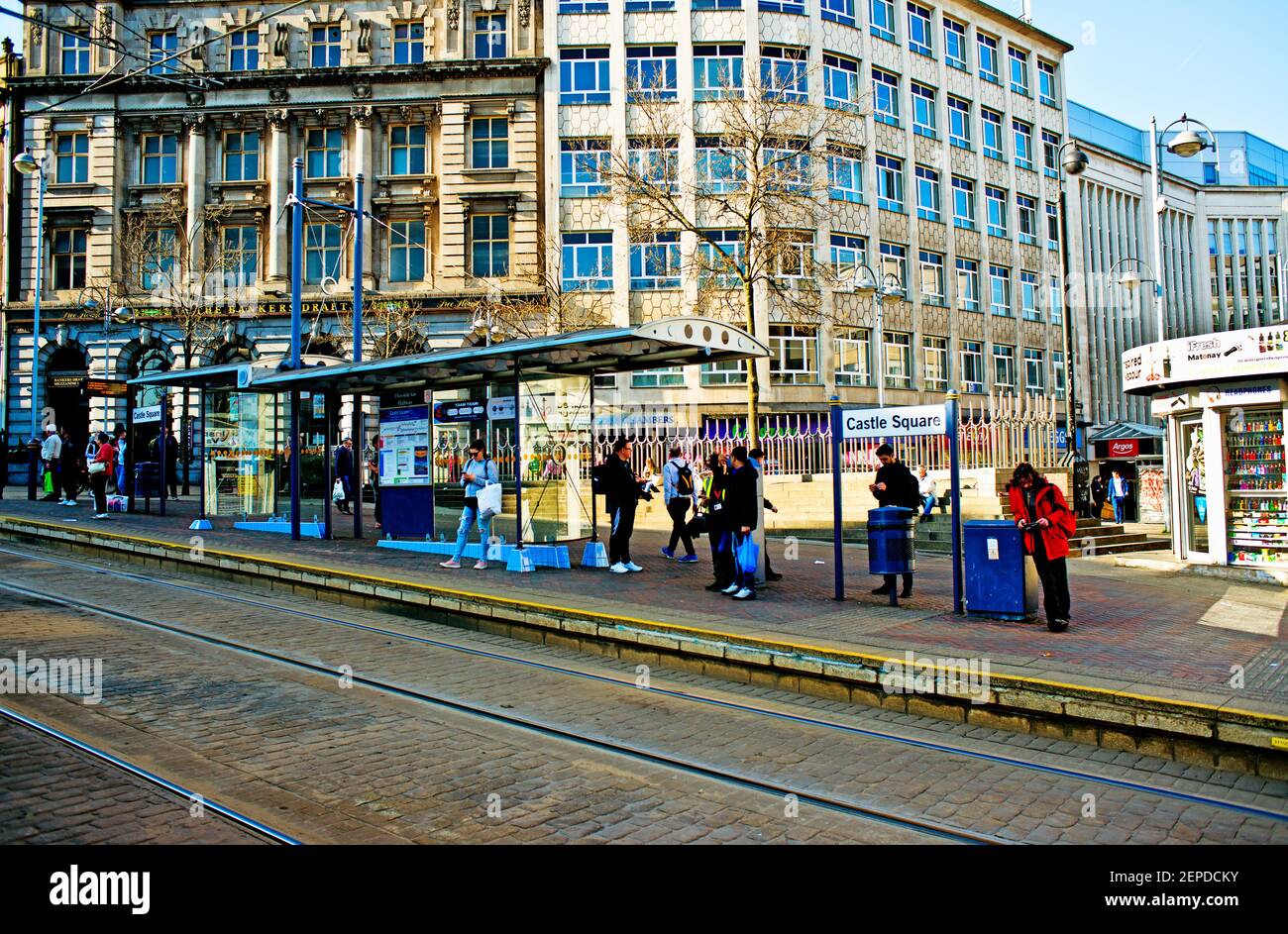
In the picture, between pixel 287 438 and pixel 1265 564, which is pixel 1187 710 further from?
pixel 287 438

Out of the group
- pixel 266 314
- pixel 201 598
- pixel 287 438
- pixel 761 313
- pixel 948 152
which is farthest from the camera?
pixel 948 152

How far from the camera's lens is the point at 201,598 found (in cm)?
1218

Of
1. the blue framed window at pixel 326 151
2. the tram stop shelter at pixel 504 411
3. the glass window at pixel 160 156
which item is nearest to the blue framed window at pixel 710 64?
the blue framed window at pixel 326 151

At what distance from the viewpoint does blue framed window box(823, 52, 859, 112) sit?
39719mm

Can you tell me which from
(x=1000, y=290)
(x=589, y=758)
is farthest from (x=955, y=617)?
(x=1000, y=290)

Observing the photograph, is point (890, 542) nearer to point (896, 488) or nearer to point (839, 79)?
point (896, 488)

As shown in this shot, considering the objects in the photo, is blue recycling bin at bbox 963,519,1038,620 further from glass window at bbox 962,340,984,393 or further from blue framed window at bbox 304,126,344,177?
blue framed window at bbox 304,126,344,177

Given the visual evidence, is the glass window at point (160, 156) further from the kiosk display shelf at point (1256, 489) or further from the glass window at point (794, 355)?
the kiosk display shelf at point (1256, 489)

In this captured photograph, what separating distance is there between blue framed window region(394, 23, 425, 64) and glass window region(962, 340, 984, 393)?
28.8m

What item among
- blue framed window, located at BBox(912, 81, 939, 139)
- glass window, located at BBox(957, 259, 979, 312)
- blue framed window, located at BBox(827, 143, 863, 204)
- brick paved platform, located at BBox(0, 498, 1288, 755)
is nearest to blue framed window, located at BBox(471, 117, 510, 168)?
blue framed window, located at BBox(827, 143, 863, 204)

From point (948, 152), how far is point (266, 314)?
3255 cm

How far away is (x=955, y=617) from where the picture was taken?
10.3 m

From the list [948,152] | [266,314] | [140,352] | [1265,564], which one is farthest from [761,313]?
[140,352]

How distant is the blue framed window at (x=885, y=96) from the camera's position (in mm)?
41469
